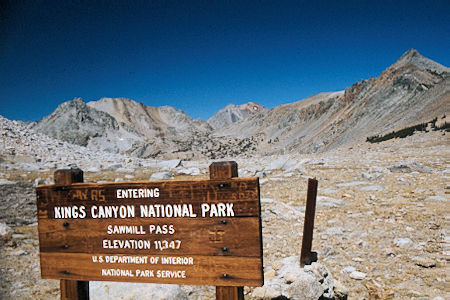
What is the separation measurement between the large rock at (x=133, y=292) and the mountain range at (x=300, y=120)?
3278cm

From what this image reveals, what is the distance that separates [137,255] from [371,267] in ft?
13.9

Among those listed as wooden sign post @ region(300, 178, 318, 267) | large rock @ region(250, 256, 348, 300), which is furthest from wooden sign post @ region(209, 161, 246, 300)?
wooden sign post @ region(300, 178, 318, 267)

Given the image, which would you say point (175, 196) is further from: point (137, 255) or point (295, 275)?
point (295, 275)

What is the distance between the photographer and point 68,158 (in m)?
21.0

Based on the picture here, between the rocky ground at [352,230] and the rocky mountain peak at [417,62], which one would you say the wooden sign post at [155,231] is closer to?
the rocky ground at [352,230]

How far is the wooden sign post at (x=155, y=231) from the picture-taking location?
2.83 meters

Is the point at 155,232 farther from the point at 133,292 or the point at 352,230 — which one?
the point at 352,230

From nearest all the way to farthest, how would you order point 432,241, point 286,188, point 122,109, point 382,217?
point 432,241, point 382,217, point 286,188, point 122,109

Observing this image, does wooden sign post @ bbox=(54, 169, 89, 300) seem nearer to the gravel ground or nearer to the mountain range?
the gravel ground

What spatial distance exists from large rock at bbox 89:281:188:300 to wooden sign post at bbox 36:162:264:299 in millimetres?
862

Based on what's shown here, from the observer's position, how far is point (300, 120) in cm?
7344

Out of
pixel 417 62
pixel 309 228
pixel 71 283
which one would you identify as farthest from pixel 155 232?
pixel 417 62

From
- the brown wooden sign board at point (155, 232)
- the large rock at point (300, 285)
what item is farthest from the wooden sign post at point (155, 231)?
the large rock at point (300, 285)

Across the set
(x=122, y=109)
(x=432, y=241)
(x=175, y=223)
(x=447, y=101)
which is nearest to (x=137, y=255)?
(x=175, y=223)
